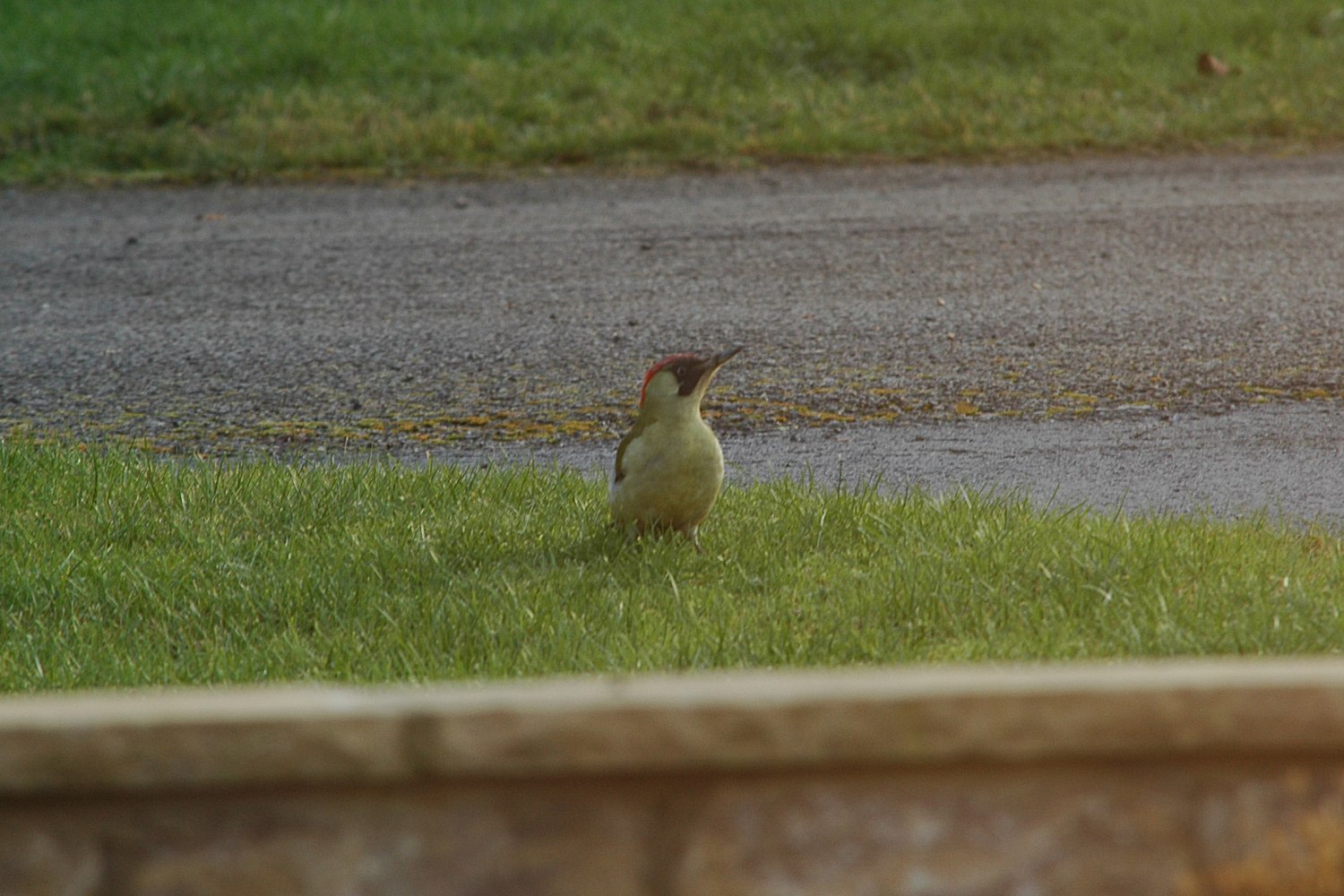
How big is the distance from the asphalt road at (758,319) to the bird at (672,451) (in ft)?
3.03

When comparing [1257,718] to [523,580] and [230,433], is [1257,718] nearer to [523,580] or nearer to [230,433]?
[523,580]

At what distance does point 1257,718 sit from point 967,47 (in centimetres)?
981

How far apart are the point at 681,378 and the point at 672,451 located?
6.8 inches

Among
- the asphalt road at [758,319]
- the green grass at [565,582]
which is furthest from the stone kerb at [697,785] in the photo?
the asphalt road at [758,319]

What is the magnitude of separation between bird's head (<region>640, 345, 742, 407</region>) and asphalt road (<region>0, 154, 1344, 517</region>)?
100 cm

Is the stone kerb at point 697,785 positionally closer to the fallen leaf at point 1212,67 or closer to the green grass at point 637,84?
the green grass at point 637,84

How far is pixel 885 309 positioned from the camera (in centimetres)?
611

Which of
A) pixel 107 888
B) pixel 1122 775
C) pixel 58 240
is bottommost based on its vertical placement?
pixel 58 240

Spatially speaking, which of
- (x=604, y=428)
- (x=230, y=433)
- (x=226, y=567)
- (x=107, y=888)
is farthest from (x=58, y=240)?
(x=107, y=888)

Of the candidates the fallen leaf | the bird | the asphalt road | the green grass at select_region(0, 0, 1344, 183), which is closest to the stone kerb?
the bird

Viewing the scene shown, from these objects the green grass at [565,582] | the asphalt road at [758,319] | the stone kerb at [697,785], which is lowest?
the asphalt road at [758,319]

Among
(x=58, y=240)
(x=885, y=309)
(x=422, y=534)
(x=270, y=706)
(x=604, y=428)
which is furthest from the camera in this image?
(x=58, y=240)

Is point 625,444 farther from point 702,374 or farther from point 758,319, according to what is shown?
point 758,319

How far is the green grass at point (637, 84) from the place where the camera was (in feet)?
30.3
